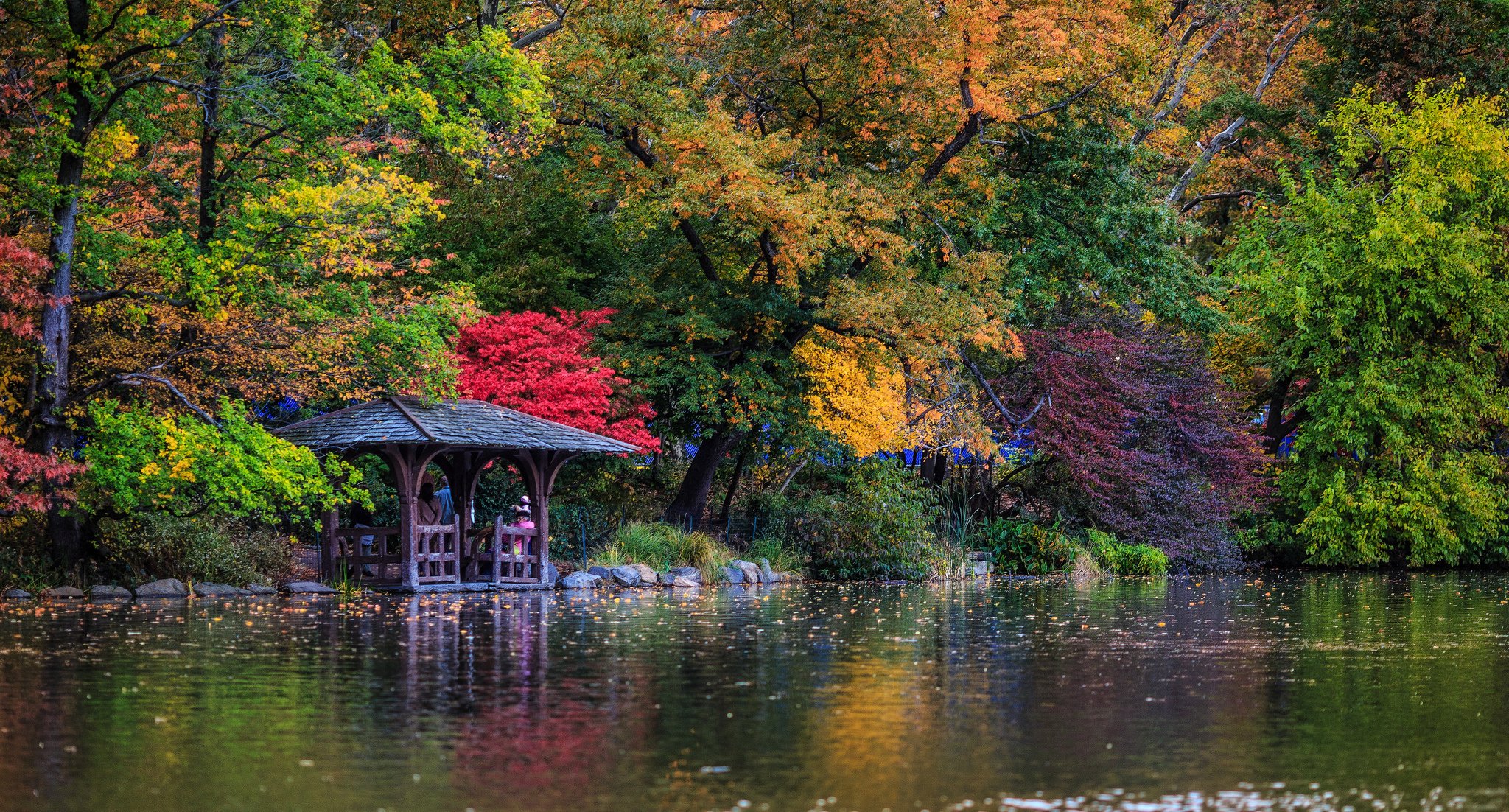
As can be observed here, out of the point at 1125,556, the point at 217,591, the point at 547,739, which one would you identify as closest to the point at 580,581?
the point at 217,591

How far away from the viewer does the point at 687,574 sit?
95.8 ft

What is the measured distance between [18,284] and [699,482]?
1409 centimetres

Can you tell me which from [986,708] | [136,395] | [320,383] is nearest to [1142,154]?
[320,383]

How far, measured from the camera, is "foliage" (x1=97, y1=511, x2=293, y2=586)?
23922 mm

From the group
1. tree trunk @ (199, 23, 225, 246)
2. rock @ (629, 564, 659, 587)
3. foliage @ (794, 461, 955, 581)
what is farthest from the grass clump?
tree trunk @ (199, 23, 225, 246)

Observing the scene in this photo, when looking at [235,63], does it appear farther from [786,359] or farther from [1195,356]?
[1195,356]

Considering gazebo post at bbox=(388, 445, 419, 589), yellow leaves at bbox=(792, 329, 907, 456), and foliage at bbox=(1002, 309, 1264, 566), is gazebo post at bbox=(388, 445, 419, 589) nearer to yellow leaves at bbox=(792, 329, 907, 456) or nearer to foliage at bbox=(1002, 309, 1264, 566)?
yellow leaves at bbox=(792, 329, 907, 456)

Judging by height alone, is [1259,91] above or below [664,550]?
above

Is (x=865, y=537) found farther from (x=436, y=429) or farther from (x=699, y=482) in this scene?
(x=436, y=429)

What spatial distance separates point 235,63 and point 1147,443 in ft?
69.1

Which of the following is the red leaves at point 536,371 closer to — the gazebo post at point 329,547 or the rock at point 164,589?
the gazebo post at point 329,547

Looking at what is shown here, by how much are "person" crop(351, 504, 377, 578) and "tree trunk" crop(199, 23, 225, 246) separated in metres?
4.96

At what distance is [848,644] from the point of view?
1656cm

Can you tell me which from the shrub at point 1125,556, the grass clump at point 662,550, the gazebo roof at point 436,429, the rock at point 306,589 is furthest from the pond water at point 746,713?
A: the shrub at point 1125,556
